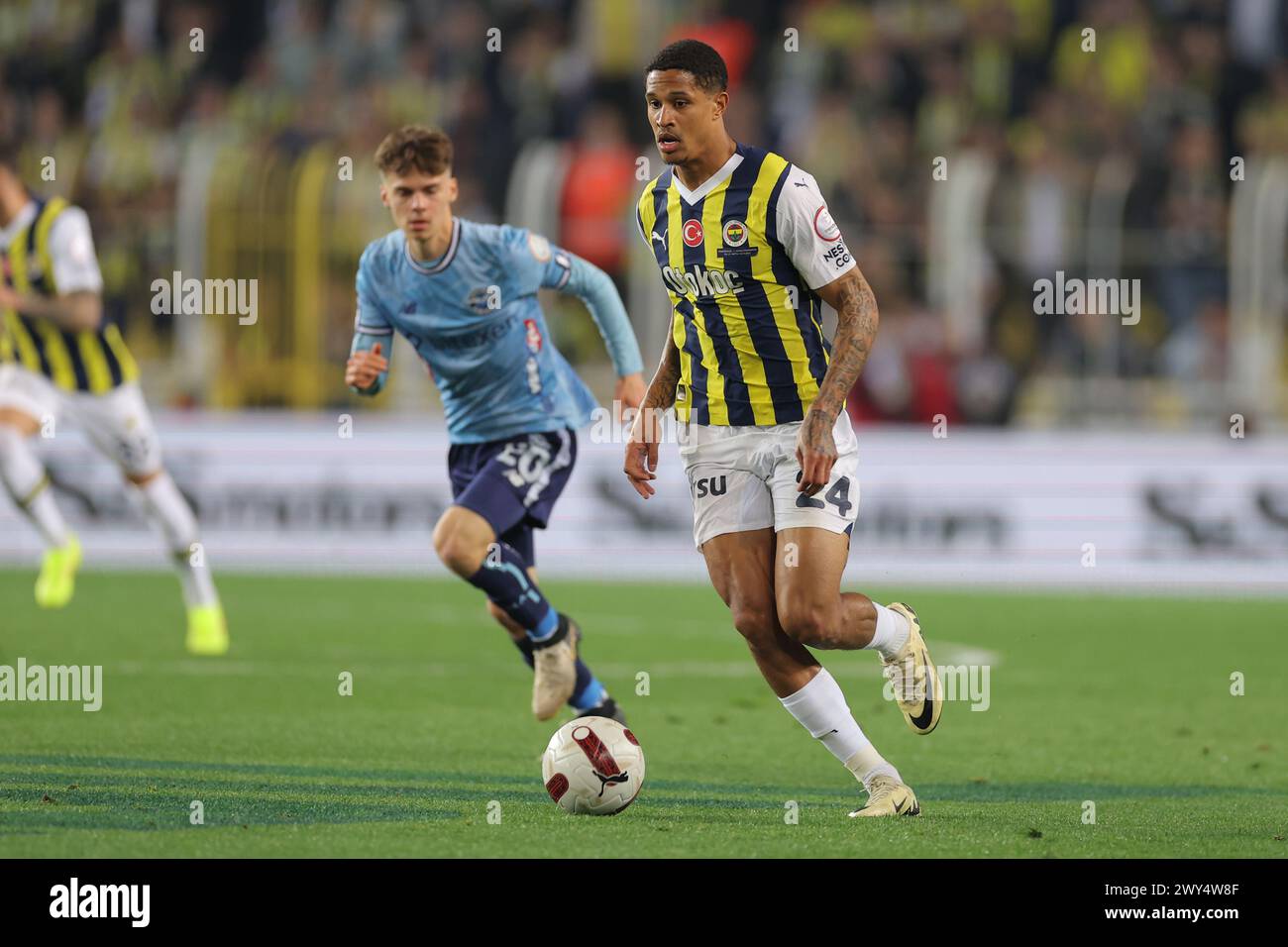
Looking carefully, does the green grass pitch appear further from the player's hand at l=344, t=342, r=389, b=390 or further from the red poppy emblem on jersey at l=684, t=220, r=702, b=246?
the red poppy emblem on jersey at l=684, t=220, r=702, b=246

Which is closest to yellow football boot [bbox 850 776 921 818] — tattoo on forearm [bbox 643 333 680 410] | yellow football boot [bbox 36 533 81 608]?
tattoo on forearm [bbox 643 333 680 410]

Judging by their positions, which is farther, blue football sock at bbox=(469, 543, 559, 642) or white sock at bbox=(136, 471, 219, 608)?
white sock at bbox=(136, 471, 219, 608)

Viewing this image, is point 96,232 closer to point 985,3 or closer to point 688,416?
point 985,3

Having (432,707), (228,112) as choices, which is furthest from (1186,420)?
(228,112)

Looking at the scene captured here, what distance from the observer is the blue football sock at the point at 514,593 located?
7738 millimetres

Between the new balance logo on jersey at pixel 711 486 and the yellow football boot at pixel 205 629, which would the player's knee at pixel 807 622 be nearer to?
the new balance logo on jersey at pixel 711 486

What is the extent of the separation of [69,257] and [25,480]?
1516mm

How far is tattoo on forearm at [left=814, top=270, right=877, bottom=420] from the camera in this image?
246 inches

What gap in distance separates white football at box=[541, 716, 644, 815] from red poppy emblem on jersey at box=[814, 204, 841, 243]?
1.73m

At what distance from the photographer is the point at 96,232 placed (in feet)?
57.9

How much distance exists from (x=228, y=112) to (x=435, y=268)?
1353 cm

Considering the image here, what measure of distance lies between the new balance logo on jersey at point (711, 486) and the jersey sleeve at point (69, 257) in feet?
18.3

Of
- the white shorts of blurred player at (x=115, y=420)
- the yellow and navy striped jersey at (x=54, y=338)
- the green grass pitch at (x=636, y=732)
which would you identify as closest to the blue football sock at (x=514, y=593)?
the green grass pitch at (x=636, y=732)

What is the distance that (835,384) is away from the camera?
20.5ft
